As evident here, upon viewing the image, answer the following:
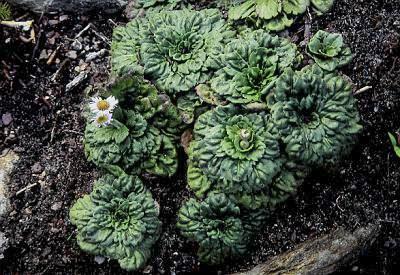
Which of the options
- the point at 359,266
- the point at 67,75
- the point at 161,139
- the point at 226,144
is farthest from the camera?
the point at 67,75

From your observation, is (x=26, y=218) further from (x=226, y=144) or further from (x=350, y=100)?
(x=350, y=100)

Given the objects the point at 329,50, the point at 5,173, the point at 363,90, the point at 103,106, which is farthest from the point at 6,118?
the point at 363,90

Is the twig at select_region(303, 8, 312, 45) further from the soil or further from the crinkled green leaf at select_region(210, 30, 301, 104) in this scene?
the crinkled green leaf at select_region(210, 30, 301, 104)

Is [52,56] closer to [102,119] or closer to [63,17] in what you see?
[63,17]

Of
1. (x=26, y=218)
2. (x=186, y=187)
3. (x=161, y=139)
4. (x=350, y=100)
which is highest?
(x=350, y=100)

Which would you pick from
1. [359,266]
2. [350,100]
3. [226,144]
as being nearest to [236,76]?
[226,144]

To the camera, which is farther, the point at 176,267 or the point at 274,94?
the point at 176,267

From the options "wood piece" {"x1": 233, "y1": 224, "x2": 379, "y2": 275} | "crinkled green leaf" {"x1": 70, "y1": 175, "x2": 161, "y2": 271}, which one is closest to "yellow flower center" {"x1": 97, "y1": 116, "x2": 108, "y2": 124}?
"crinkled green leaf" {"x1": 70, "y1": 175, "x2": 161, "y2": 271}

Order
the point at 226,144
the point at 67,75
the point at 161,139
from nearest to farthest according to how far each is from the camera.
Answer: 1. the point at 226,144
2. the point at 161,139
3. the point at 67,75
